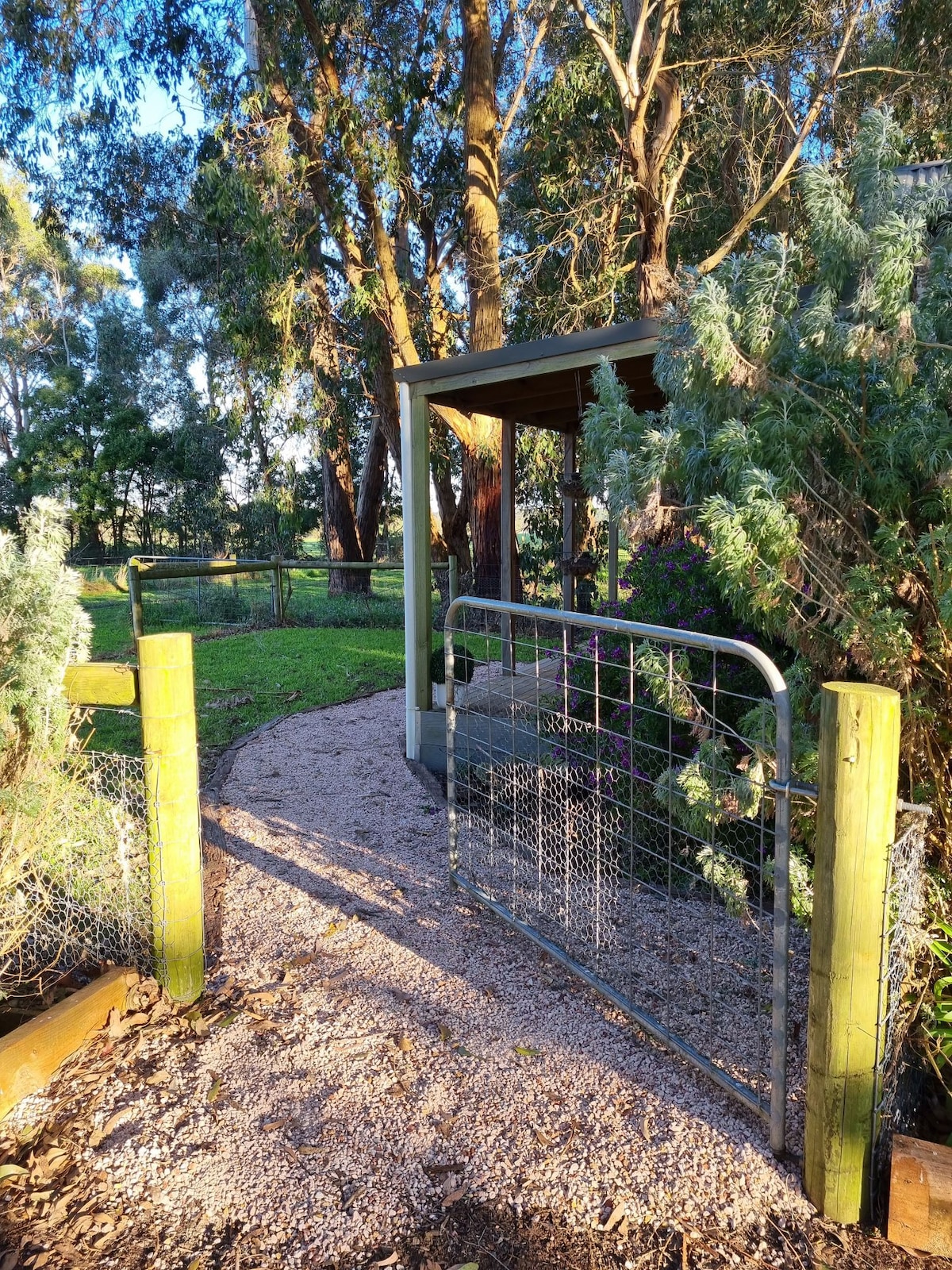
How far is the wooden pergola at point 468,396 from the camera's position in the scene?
4.80 metres

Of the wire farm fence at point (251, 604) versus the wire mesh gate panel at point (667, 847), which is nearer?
the wire mesh gate panel at point (667, 847)

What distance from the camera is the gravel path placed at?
6.63 feet

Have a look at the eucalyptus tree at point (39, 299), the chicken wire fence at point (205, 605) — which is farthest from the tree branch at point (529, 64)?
the eucalyptus tree at point (39, 299)

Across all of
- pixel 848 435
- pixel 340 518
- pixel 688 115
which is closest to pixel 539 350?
pixel 848 435

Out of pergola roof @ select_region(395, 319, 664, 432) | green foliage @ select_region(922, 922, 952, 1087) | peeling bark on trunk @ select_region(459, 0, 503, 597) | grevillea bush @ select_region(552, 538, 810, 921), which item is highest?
peeling bark on trunk @ select_region(459, 0, 503, 597)

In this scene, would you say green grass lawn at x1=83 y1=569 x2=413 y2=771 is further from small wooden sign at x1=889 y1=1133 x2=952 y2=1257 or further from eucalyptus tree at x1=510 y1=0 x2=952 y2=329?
eucalyptus tree at x1=510 y1=0 x2=952 y2=329

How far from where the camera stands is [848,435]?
8.11ft

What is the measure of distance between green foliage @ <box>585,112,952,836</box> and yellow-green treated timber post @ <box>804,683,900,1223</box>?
60 centimetres

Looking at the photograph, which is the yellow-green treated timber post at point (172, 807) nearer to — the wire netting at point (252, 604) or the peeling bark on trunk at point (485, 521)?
the peeling bark on trunk at point (485, 521)

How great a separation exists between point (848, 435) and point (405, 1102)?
2282mm

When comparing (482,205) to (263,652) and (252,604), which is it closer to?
(263,652)

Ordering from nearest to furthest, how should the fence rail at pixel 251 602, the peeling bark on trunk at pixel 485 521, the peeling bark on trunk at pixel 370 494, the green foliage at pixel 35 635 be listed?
the green foliage at pixel 35 635, the peeling bark on trunk at pixel 485 521, the fence rail at pixel 251 602, the peeling bark on trunk at pixel 370 494

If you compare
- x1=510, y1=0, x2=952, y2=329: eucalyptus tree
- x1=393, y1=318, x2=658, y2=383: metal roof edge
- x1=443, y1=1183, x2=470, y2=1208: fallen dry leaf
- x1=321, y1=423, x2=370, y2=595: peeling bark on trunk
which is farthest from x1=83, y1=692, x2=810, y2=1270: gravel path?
x1=321, y1=423, x2=370, y2=595: peeling bark on trunk

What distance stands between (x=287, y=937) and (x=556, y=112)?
33.6 ft
